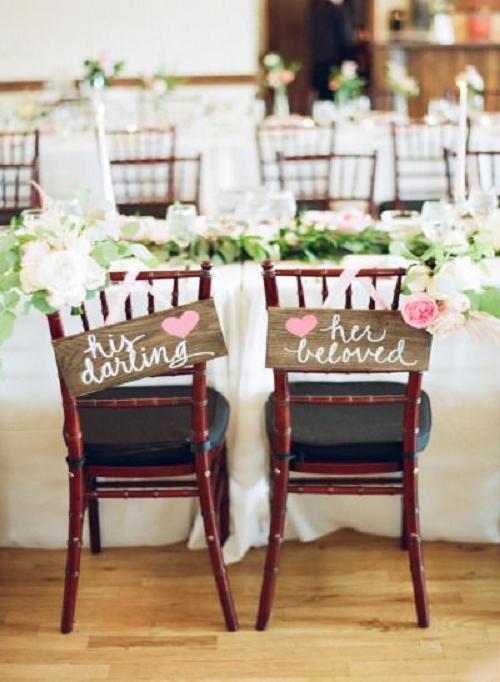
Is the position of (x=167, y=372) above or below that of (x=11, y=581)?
above

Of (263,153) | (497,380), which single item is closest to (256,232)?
(497,380)

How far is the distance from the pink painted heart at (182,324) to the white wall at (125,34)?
606cm

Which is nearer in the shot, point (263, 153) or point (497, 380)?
point (497, 380)

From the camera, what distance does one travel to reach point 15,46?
766cm

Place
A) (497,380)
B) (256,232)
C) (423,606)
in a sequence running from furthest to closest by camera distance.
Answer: (256,232)
(497,380)
(423,606)

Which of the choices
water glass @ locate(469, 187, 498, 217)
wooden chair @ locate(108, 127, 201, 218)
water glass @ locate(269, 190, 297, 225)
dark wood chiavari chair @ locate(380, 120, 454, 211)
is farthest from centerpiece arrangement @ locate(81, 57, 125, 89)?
water glass @ locate(469, 187, 498, 217)

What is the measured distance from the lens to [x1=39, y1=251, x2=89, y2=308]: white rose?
1897 mm

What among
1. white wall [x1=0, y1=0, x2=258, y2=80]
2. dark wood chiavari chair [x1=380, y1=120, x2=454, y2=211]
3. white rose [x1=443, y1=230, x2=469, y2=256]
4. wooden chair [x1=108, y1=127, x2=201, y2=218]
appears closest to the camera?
white rose [x1=443, y1=230, x2=469, y2=256]

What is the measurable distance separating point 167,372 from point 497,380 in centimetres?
97

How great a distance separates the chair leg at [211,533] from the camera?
2156 millimetres

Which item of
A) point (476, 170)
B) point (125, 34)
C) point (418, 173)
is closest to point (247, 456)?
point (476, 170)

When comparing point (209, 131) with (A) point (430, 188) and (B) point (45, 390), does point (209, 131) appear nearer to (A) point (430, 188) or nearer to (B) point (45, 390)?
(A) point (430, 188)

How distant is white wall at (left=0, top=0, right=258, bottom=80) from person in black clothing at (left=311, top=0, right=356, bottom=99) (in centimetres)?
156

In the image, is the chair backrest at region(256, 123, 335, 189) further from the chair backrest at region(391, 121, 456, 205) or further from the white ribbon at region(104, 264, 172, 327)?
the white ribbon at region(104, 264, 172, 327)
